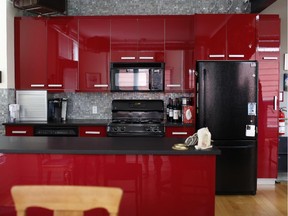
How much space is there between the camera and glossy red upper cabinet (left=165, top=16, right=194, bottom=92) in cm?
431

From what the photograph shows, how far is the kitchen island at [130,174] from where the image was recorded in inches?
86.7

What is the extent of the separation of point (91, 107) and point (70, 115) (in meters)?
0.35

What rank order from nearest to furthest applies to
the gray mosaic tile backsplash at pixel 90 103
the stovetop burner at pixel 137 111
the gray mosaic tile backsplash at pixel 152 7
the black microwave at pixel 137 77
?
the black microwave at pixel 137 77, the stovetop burner at pixel 137 111, the gray mosaic tile backsplash at pixel 152 7, the gray mosaic tile backsplash at pixel 90 103

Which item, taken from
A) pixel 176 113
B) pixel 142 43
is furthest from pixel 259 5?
pixel 176 113

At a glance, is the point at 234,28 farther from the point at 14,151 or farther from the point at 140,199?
the point at 14,151

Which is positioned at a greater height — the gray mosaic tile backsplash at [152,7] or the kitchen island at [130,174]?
the gray mosaic tile backsplash at [152,7]

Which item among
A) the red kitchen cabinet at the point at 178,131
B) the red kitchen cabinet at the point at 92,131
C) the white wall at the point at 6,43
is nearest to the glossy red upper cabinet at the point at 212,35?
the red kitchen cabinet at the point at 178,131

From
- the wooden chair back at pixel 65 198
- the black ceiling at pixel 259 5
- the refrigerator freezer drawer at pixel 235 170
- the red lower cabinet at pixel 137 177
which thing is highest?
the black ceiling at pixel 259 5

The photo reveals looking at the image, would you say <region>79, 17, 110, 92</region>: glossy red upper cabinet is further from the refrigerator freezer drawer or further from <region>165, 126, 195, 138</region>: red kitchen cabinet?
the refrigerator freezer drawer

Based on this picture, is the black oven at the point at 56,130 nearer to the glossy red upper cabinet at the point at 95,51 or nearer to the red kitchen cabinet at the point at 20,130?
the red kitchen cabinet at the point at 20,130

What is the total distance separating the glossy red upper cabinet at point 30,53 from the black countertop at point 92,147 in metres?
1.99

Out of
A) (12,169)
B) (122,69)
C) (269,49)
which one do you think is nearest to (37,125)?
(122,69)

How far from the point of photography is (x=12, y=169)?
7.35 feet

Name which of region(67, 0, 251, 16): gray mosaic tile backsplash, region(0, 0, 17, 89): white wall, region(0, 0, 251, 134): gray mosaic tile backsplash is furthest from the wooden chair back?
region(67, 0, 251, 16): gray mosaic tile backsplash
